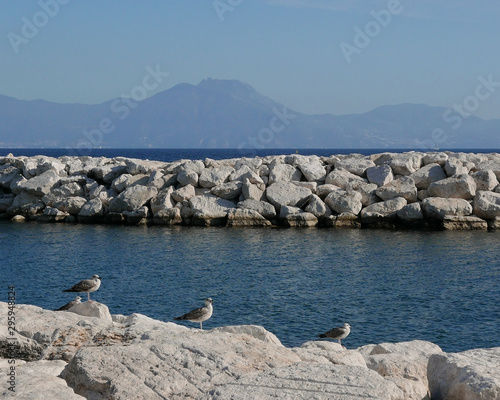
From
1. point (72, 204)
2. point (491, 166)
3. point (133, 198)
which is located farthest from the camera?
point (72, 204)

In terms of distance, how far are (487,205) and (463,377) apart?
27394mm

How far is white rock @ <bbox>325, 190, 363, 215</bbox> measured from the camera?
115 ft

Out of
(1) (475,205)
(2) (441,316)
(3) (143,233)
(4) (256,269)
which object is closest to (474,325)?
(2) (441,316)

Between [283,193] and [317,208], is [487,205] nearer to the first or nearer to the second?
[317,208]

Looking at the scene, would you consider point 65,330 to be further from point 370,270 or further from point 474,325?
point 370,270

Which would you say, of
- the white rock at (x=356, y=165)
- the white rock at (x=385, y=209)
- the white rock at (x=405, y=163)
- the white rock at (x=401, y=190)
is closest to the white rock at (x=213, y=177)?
the white rock at (x=356, y=165)

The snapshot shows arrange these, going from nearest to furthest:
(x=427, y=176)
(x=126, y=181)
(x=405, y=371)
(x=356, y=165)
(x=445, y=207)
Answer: (x=405, y=371)
(x=445, y=207)
(x=427, y=176)
(x=356, y=165)
(x=126, y=181)

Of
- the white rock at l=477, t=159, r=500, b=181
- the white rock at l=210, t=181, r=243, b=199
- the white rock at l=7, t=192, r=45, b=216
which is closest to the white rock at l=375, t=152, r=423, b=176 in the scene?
the white rock at l=477, t=159, r=500, b=181

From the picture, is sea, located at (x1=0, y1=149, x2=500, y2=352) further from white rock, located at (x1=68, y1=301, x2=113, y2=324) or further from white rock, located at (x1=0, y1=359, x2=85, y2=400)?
white rock, located at (x1=0, y1=359, x2=85, y2=400)

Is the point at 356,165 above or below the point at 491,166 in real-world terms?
below

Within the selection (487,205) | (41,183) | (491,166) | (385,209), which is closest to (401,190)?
(385,209)

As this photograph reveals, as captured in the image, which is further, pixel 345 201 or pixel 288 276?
pixel 345 201

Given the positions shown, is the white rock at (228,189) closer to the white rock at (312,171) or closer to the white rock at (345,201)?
the white rock at (312,171)

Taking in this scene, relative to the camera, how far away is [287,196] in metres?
36.1
